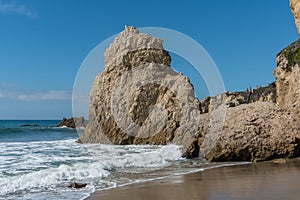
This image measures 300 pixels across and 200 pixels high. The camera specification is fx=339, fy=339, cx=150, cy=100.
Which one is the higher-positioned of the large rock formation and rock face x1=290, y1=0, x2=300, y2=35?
rock face x1=290, y1=0, x2=300, y2=35

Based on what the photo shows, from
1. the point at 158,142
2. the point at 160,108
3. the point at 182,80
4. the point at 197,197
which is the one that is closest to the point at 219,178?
the point at 197,197

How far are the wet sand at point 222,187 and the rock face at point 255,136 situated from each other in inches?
73.3

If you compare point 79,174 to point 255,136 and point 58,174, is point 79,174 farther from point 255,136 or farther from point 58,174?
point 255,136

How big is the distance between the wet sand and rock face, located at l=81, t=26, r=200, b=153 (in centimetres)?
1062

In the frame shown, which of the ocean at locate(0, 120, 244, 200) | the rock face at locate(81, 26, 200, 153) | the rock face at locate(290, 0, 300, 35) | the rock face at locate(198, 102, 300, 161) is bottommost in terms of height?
the ocean at locate(0, 120, 244, 200)

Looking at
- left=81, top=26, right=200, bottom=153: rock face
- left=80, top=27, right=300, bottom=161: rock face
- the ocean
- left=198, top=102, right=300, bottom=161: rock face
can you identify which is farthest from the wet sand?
left=81, top=26, right=200, bottom=153: rock face

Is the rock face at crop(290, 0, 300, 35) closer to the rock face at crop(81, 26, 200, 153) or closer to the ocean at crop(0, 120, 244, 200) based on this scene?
the rock face at crop(81, 26, 200, 153)

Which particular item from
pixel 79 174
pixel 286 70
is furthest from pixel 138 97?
pixel 79 174

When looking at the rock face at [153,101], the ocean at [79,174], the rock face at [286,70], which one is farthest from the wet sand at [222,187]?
the rock face at [286,70]

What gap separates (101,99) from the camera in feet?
76.9

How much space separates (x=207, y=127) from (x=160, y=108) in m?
8.71

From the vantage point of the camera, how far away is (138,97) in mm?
22250

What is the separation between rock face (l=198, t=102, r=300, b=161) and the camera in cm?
1140

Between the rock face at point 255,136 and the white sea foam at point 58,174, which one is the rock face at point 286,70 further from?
the white sea foam at point 58,174
